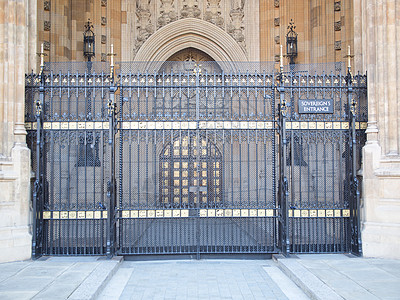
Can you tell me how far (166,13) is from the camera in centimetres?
1381

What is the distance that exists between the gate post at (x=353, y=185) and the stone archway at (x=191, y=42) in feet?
19.9

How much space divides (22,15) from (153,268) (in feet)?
17.6

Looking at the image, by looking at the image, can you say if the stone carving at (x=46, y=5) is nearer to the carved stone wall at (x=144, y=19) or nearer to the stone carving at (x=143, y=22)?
the carved stone wall at (x=144, y=19)

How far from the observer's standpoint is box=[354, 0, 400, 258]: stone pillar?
7.46 m

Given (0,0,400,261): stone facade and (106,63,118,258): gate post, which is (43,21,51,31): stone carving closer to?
(0,0,400,261): stone facade

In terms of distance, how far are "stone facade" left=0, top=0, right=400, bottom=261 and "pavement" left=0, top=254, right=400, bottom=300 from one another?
0.91 m

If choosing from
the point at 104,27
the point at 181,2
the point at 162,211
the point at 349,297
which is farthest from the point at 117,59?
the point at 349,297

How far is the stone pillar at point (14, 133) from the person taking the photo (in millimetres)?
7379

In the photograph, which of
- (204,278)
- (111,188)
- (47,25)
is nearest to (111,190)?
(111,188)

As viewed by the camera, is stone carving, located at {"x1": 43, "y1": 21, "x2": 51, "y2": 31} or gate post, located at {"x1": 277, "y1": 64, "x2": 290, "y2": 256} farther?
stone carving, located at {"x1": 43, "y1": 21, "x2": 51, "y2": 31}

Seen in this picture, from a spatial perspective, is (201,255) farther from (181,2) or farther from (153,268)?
(181,2)

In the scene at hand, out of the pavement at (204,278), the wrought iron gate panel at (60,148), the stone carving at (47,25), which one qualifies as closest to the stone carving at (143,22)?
the stone carving at (47,25)

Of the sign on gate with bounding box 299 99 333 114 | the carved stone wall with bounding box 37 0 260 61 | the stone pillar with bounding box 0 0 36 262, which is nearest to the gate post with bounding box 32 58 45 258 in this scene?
the stone pillar with bounding box 0 0 36 262

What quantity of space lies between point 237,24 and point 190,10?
1.67 meters
